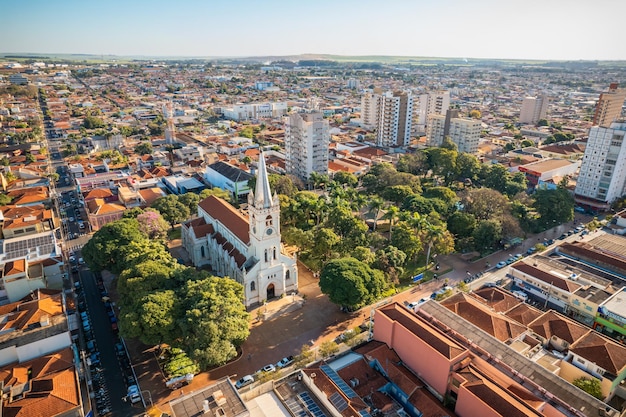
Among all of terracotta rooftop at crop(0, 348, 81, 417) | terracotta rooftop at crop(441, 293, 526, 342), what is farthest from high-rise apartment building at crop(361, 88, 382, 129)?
terracotta rooftop at crop(0, 348, 81, 417)

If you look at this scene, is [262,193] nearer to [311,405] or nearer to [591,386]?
[311,405]

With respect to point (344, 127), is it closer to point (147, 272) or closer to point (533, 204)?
point (533, 204)

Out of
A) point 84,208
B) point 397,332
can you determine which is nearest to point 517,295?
point 397,332

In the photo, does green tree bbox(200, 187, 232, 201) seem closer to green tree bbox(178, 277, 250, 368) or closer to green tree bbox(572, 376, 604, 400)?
green tree bbox(178, 277, 250, 368)

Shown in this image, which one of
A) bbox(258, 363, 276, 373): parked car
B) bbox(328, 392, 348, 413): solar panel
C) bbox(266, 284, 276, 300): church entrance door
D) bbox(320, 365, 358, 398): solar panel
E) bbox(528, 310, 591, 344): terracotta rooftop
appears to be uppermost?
bbox(328, 392, 348, 413): solar panel

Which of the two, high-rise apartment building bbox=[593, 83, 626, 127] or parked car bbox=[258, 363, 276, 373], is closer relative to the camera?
parked car bbox=[258, 363, 276, 373]

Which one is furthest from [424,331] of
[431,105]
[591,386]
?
[431,105]

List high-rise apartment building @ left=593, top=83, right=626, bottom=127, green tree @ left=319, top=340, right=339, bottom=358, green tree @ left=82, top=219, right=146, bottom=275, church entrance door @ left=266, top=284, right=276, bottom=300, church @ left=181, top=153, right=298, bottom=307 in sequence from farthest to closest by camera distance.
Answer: high-rise apartment building @ left=593, top=83, right=626, bottom=127
green tree @ left=82, top=219, right=146, bottom=275
church entrance door @ left=266, top=284, right=276, bottom=300
church @ left=181, top=153, right=298, bottom=307
green tree @ left=319, top=340, right=339, bottom=358
